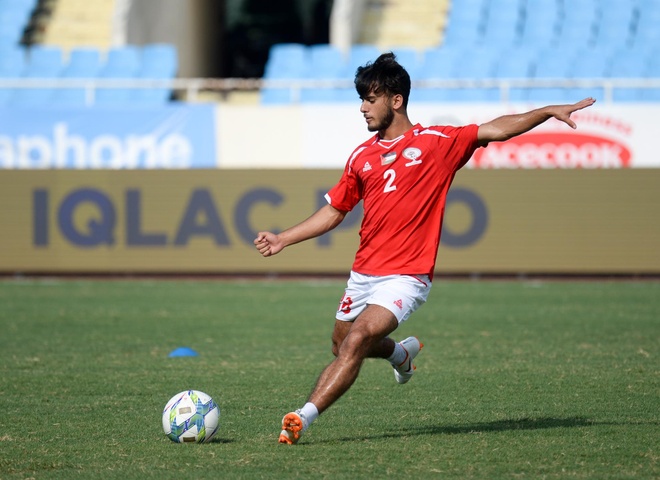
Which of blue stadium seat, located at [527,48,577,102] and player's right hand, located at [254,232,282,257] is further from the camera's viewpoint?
blue stadium seat, located at [527,48,577,102]

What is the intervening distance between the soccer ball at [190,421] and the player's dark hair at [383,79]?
7.11ft

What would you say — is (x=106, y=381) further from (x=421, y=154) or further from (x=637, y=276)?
(x=637, y=276)

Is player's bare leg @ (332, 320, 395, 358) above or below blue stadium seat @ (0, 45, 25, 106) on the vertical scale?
below

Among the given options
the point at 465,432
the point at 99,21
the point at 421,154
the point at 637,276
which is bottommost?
the point at 637,276

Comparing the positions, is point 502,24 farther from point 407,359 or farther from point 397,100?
point 397,100

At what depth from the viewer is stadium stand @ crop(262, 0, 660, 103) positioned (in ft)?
72.0

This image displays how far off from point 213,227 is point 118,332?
24.8ft

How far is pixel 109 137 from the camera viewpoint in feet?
69.1

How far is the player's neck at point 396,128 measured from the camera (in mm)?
6648

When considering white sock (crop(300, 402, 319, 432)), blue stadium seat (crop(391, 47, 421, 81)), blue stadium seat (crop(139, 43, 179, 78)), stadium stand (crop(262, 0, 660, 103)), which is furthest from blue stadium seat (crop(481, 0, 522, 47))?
white sock (crop(300, 402, 319, 432))

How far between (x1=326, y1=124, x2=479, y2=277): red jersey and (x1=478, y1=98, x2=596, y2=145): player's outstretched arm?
128mm

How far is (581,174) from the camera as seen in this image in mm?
19234

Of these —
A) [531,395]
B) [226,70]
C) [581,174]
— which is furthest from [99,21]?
[531,395]

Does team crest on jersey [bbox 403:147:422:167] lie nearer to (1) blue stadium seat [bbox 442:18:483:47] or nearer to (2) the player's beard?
(2) the player's beard
